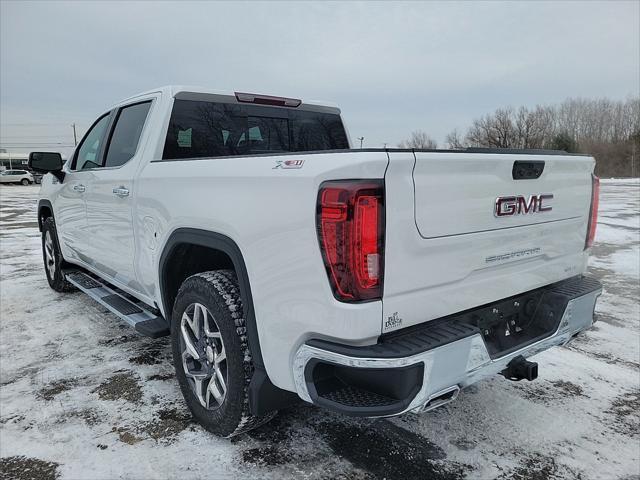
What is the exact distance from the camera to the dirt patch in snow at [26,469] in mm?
2355

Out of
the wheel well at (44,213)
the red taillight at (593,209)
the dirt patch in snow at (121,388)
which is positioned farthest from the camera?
the wheel well at (44,213)

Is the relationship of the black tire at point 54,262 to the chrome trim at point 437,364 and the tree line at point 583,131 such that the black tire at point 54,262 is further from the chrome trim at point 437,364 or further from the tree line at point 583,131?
the tree line at point 583,131

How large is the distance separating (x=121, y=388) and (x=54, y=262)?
3.06 meters

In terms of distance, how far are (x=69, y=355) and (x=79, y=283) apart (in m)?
0.95

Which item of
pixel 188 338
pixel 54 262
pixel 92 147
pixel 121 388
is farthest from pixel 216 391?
pixel 54 262

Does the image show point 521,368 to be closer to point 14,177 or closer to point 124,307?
point 124,307

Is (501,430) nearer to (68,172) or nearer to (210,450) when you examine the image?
(210,450)

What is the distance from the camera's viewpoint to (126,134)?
3.86 metres

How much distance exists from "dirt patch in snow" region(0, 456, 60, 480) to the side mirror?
115 inches

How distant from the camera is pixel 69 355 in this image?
387 cm

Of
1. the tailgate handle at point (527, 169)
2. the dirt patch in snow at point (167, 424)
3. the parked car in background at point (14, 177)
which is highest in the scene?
the tailgate handle at point (527, 169)

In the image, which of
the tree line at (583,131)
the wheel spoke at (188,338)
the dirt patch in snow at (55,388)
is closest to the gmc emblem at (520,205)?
the wheel spoke at (188,338)

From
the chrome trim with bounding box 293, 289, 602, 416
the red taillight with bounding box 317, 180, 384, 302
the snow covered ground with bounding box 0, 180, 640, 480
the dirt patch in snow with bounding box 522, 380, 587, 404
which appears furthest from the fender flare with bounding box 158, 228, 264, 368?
the dirt patch in snow with bounding box 522, 380, 587, 404

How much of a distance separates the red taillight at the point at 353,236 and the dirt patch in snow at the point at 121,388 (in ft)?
6.52
